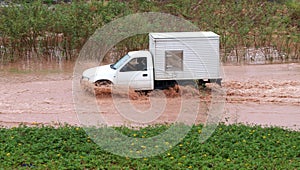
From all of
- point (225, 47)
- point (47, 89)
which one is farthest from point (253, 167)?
point (225, 47)

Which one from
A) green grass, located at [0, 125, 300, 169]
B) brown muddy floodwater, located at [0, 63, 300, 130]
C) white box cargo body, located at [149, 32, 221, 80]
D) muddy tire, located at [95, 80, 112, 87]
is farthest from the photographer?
muddy tire, located at [95, 80, 112, 87]

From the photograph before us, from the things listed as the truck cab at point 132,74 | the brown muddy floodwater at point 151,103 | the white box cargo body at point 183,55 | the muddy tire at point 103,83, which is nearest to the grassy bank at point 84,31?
the brown muddy floodwater at point 151,103

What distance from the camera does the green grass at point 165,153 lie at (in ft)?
35.0

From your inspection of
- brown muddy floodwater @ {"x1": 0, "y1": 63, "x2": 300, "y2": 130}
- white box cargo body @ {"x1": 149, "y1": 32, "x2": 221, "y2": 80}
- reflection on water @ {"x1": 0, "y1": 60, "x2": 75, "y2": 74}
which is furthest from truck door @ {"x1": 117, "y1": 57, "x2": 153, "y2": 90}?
reflection on water @ {"x1": 0, "y1": 60, "x2": 75, "y2": 74}

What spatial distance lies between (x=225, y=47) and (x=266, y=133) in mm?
13691

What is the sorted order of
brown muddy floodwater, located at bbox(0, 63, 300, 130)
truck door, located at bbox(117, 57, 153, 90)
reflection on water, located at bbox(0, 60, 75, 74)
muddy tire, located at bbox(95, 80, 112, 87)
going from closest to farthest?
brown muddy floodwater, located at bbox(0, 63, 300, 130), truck door, located at bbox(117, 57, 153, 90), muddy tire, located at bbox(95, 80, 112, 87), reflection on water, located at bbox(0, 60, 75, 74)

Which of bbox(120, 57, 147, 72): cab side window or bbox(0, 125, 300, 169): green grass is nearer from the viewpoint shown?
bbox(0, 125, 300, 169): green grass

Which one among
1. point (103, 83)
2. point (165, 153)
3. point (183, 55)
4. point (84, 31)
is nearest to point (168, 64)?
point (183, 55)

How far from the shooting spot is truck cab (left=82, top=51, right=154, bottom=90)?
1766cm

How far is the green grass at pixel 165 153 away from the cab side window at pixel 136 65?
4.85 m

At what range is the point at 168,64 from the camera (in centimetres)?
1761

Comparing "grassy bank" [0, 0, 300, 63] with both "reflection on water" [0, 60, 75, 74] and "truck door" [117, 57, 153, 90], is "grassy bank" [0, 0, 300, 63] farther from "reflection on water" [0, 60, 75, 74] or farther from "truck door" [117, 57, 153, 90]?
"truck door" [117, 57, 153, 90]

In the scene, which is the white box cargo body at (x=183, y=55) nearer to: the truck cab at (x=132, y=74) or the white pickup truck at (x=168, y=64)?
the white pickup truck at (x=168, y=64)

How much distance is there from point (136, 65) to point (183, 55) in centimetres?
155
